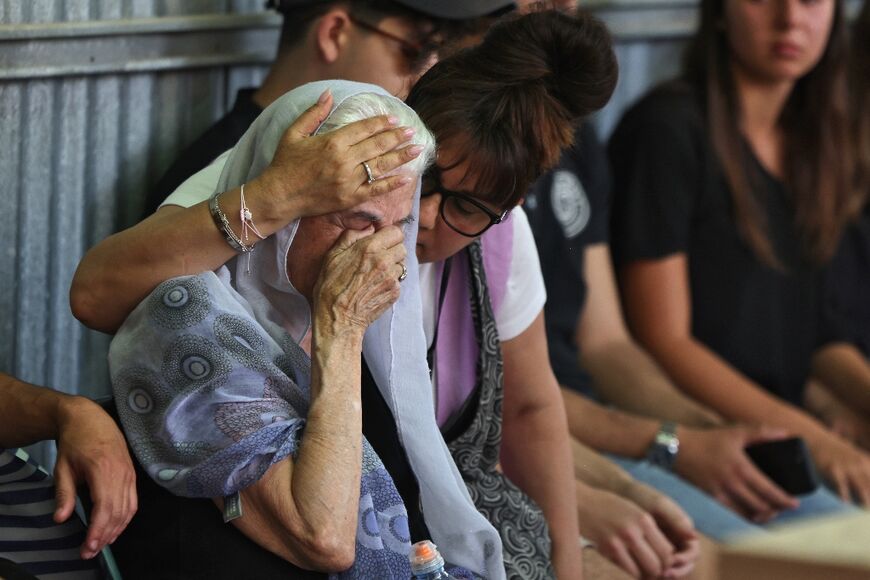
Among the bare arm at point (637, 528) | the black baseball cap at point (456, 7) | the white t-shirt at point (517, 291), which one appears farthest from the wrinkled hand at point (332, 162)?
the bare arm at point (637, 528)

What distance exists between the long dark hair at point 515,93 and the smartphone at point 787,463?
1.32 m

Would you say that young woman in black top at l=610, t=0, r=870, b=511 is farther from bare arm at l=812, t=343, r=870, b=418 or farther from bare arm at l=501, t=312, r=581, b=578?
bare arm at l=501, t=312, r=581, b=578

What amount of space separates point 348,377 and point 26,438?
1.65 feet

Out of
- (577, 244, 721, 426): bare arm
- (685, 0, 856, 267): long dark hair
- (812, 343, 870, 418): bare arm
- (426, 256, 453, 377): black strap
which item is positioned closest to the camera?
(426, 256, 453, 377): black strap

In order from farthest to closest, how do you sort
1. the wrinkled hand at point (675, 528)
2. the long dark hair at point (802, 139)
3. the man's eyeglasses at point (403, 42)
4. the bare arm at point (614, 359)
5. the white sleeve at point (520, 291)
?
the long dark hair at point (802, 139) → the bare arm at point (614, 359) → the wrinkled hand at point (675, 528) → the man's eyeglasses at point (403, 42) → the white sleeve at point (520, 291)

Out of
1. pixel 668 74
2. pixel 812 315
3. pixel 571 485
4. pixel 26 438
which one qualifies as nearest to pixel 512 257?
pixel 571 485

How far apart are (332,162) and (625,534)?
1.16 m

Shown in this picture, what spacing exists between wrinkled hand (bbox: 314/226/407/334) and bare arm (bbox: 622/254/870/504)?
5.52ft

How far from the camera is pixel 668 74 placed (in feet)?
13.8

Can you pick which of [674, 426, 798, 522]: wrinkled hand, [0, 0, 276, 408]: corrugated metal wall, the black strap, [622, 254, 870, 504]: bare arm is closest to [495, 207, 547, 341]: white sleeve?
the black strap

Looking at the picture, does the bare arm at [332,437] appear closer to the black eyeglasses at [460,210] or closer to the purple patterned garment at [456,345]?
the black eyeglasses at [460,210]

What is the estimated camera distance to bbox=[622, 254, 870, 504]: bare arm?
3367mm

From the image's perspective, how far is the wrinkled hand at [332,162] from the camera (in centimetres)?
172

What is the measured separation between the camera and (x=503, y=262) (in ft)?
7.30
